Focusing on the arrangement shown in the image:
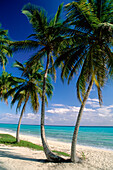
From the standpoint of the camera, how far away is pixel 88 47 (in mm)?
6445

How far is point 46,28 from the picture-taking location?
7047 millimetres


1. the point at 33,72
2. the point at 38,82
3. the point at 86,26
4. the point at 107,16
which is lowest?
the point at 38,82

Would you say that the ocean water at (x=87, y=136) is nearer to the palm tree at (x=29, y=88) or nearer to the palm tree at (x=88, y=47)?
the palm tree at (x=29, y=88)

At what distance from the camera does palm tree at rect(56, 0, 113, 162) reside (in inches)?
226

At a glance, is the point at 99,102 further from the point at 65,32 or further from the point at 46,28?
the point at 46,28

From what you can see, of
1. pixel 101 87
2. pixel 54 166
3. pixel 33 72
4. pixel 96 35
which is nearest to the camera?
pixel 54 166

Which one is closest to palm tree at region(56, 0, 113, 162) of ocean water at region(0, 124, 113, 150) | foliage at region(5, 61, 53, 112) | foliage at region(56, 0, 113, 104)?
foliage at region(56, 0, 113, 104)

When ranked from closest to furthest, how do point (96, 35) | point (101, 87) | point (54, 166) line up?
point (54, 166) → point (96, 35) → point (101, 87)

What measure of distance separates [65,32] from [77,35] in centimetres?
60

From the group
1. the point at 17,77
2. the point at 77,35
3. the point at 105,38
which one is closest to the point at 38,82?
the point at 17,77

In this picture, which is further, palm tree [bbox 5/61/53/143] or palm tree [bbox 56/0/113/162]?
palm tree [bbox 5/61/53/143]

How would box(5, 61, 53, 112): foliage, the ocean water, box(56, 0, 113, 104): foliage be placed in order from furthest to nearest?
the ocean water, box(5, 61, 53, 112): foliage, box(56, 0, 113, 104): foliage

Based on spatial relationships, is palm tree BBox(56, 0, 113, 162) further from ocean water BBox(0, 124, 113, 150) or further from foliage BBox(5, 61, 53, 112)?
ocean water BBox(0, 124, 113, 150)

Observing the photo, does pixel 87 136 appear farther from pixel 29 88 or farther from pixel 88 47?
pixel 88 47
